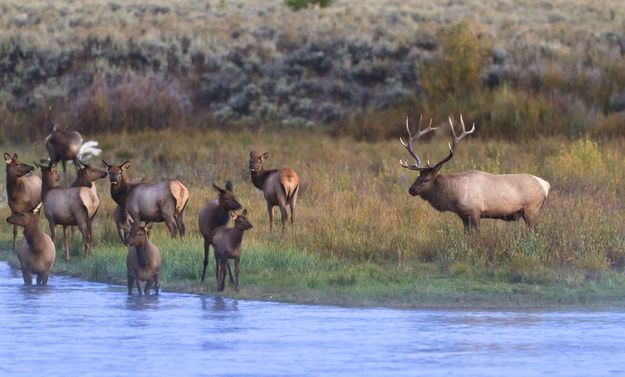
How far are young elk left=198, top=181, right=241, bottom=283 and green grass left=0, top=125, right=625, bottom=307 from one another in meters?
0.53

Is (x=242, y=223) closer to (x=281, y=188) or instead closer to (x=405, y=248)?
(x=405, y=248)

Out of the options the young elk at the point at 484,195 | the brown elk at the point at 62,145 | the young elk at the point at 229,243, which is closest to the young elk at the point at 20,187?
the young elk at the point at 229,243

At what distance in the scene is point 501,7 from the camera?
5647 cm

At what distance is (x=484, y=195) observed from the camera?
1855 centimetres

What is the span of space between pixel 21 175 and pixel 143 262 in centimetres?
564

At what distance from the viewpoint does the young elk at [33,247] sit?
16547mm

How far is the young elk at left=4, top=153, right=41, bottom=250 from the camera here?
2039 cm

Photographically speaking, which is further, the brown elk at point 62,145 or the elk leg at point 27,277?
the brown elk at point 62,145

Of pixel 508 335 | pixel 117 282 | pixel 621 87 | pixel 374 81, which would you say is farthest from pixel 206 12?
pixel 508 335

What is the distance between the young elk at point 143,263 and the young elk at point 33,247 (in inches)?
57.0

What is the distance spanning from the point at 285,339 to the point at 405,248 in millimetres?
5451

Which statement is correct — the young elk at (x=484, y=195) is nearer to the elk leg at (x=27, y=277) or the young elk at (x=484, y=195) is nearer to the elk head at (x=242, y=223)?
the elk head at (x=242, y=223)

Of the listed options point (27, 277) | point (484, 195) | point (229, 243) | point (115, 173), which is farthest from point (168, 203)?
point (484, 195)

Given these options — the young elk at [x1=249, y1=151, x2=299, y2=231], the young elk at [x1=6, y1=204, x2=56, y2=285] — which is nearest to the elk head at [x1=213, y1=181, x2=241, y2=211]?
the young elk at [x1=6, y1=204, x2=56, y2=285]
